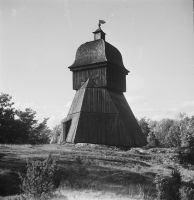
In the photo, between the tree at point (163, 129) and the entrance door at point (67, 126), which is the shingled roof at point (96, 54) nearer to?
the entrance door at point (67, 126)

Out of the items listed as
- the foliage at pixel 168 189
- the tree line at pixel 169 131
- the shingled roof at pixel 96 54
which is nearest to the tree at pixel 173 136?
the tree line at pixel 169 131

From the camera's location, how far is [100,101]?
24.9 metres

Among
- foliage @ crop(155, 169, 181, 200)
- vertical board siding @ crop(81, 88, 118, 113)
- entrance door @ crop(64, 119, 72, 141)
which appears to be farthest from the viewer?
entrance door @ crop(64, 119, 72, 141)

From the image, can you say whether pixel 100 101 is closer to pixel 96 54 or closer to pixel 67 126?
pixel 67 126

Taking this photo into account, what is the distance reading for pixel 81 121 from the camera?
2348 centimetres

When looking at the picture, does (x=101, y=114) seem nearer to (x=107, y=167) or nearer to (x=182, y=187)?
(x=107, y=167)

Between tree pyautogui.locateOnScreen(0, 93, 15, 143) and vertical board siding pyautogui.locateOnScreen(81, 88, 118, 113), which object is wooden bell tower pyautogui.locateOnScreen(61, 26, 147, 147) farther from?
tree pyautogui.locateOnScreen(0, 93, 15, 143)

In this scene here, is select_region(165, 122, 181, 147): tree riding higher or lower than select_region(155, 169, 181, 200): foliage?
higher

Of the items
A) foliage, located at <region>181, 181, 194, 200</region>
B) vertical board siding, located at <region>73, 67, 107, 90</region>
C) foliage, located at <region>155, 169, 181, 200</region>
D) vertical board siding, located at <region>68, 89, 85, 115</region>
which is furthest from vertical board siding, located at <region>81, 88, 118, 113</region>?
foliage, located at <region>181, 181, 194, 200</region>

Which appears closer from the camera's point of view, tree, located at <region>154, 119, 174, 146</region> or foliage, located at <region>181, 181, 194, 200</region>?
foliage, located at <region>181, 181, 194, 200</region>

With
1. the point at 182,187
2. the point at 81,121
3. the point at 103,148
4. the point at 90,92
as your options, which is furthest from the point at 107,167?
the point at 90,92

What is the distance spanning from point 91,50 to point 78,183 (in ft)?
60.8

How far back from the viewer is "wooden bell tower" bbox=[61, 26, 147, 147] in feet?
76.9

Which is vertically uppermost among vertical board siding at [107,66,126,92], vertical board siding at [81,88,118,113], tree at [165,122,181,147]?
vertical board siding at [107,66,126,92]
